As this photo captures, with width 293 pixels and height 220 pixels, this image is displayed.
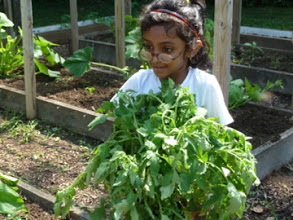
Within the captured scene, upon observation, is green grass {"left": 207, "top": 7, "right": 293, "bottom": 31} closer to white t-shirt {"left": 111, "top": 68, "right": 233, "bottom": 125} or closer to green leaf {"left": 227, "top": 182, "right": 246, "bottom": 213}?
white t-shirt {"left": 111, "top": 68, "right": 233, "bottom": 125}

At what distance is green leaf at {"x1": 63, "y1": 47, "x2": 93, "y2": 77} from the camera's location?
581 cm

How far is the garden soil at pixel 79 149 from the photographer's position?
370 centimetres

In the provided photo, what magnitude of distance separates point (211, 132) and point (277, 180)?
1.98 m

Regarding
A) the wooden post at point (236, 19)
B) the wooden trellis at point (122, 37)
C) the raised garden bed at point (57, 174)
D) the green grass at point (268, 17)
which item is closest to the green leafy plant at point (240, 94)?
the raised garden bed at point (57, 174)

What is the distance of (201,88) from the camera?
2.68 meters

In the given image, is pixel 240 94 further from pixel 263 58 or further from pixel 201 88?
pixel 201 88

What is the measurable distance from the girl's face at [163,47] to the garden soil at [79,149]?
53.8 inches

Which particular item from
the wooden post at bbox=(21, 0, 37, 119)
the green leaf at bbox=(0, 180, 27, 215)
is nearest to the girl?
the green leaf at bbox=(0, 180, 27, 215)

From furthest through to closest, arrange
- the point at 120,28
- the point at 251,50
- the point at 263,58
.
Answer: the point at 251,50 < the point at 263,58 < the point at 120,28

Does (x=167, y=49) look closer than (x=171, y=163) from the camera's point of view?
No

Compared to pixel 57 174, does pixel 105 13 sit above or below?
above

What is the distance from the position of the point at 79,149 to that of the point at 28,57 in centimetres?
119

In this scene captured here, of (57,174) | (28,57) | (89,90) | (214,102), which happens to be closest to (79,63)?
(89,90)

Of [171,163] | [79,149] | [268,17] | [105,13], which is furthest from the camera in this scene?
[268,17]
